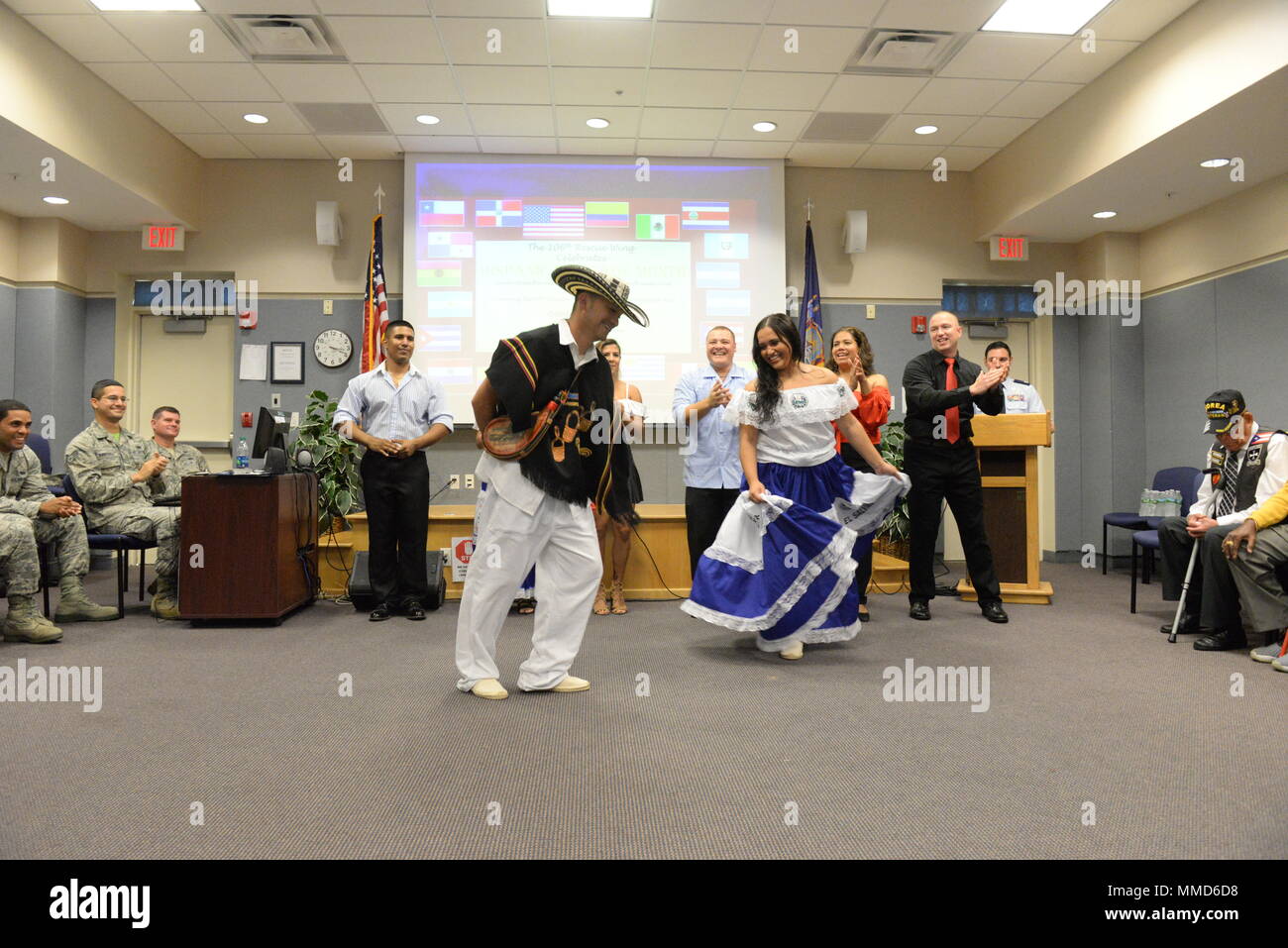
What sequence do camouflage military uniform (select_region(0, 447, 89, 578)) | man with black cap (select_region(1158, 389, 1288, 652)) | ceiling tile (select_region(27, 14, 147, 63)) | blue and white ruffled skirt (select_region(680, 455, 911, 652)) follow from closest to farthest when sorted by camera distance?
blue and white ruffled skirt (select_region(680, 455, 911, 652)) → man with black cap (select_region(1158, 389, 1288, 652)) → camouflage military uniform (select_region(0, 447, 89, 578)) → ceiling tile (select_region(27, 14, 147, 63))

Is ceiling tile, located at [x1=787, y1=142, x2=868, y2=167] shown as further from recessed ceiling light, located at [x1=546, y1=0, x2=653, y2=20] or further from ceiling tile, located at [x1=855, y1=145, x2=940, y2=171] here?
recessed ceiling light, located at [x1=546, y1=0, x2=653, y2=20]

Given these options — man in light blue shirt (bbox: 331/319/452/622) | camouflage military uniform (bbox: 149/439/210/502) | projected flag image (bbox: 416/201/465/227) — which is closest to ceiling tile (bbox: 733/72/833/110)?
projected flag image (bbox: 416/201/465/227)

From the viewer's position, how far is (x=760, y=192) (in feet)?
24.4

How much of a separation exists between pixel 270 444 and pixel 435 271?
2811mm

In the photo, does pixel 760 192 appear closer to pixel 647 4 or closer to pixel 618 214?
pixel 618 214

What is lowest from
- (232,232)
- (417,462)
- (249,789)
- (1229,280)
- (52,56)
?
(249,789)

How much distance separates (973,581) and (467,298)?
4837mm

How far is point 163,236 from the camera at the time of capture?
287 inches

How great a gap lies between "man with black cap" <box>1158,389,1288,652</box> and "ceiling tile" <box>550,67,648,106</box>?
14.1 ft

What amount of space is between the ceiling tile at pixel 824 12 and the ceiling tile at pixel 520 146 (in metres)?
2.52

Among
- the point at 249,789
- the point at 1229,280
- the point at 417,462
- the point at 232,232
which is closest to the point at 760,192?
the point at 1229,280

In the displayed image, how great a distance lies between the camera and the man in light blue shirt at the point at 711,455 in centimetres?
442

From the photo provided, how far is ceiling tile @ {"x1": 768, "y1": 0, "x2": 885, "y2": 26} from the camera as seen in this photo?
4986 mm

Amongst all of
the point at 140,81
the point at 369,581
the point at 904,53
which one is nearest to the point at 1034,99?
the point at 904,53
